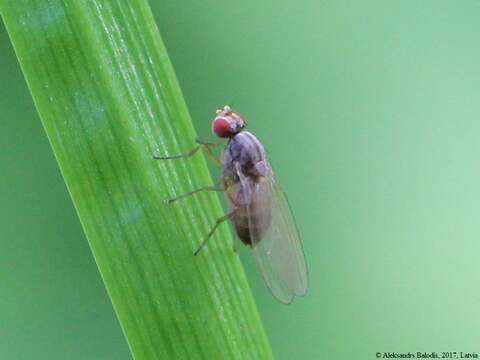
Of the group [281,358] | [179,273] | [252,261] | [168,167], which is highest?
[168,167]

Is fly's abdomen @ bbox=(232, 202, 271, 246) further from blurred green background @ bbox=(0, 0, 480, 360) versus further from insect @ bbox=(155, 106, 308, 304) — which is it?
blurred green background @ bbox=(0, 0, 480, 360)

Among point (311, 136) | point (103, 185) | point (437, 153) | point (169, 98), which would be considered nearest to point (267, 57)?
point (311, 136)

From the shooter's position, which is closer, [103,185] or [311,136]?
[103,185]

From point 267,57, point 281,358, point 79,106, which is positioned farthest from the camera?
point 267,57

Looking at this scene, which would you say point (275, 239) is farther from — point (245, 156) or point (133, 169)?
point (133, 169)

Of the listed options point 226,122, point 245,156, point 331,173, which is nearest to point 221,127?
point 226,122

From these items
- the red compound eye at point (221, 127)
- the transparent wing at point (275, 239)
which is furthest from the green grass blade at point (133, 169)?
the red compound eye at point (221, 127)

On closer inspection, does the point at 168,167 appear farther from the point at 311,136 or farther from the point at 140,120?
the point at 311,136

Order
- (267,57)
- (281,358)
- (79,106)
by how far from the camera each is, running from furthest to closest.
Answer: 1. (267,57)
2. (281,358)
3. (79,106)

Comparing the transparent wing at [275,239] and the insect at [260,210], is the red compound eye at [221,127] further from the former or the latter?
the transparent wing at [275,239]
